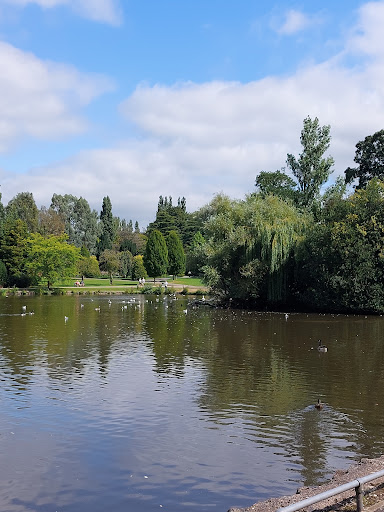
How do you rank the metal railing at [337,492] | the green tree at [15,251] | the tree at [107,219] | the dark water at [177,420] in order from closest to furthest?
the metal railing at [337,492] < the dark water at [177,420] < the green tree at [15,251] < the tree at [107,219]

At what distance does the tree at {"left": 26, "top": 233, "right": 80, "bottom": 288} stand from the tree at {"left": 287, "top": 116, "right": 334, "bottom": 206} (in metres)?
33.4

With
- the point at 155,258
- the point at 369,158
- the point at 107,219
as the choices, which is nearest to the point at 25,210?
the point at 155,258

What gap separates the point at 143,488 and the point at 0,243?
7100cm

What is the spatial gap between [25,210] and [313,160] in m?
50.2

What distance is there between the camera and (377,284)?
1515 inches

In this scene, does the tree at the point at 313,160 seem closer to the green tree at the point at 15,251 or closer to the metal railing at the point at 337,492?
the green tree at the point at 15,251

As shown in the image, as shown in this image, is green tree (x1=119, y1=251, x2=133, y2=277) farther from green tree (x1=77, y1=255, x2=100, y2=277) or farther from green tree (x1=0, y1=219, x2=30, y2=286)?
green tree (x1=0, y1=219, x2=30, y2=286)

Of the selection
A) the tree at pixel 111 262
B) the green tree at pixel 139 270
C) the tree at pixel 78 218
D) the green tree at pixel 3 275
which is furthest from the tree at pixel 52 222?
the green tree at pixel 3 275

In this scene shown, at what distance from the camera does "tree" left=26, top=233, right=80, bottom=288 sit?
7069 cm

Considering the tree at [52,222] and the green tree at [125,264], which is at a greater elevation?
the tree at [52,222]

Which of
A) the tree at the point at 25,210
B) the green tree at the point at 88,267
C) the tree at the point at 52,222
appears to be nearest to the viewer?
the tree at the point at 25,210

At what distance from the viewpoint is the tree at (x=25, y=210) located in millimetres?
85688

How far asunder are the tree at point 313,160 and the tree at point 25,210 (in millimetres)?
46685

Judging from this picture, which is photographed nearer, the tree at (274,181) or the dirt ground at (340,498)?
the dirt ground at (340,498)
